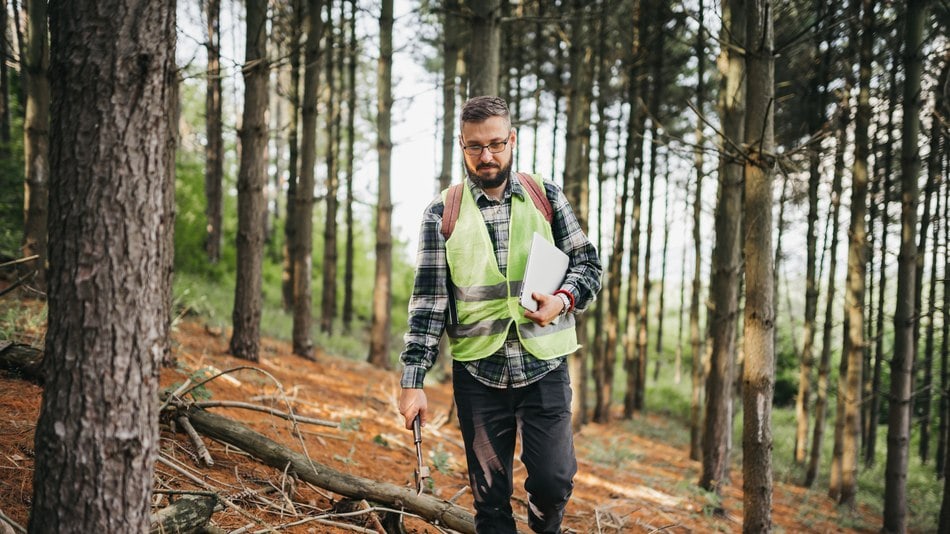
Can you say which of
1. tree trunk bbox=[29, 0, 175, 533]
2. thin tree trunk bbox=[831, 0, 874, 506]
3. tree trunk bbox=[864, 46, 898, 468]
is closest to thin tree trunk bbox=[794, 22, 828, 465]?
thin tree trunk bbox=[831, 0, 874, 506]

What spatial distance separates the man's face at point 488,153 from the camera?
2.76m

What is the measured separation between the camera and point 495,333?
282 centimetres

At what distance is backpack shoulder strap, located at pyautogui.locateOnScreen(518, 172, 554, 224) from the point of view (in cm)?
302

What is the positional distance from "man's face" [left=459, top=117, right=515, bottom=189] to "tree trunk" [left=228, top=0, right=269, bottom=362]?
17.3 ft

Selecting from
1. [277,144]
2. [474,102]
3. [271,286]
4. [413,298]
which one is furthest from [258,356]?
[277,144]

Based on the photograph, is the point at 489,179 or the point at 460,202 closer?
the point at 489,179

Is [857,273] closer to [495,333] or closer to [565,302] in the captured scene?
[565,302]

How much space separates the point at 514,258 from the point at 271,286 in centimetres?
1817

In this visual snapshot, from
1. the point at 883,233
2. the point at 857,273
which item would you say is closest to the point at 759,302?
the point at 857,273

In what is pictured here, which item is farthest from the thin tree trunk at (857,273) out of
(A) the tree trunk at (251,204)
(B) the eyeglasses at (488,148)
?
(A) the tree trunk at (251,204)

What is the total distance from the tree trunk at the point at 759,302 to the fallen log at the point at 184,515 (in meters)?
3.27

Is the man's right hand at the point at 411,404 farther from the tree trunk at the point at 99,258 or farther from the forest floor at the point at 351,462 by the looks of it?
the tree trunk at the point at 99,258

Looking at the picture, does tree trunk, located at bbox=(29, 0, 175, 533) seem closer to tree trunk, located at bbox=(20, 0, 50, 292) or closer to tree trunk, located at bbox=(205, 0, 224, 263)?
tree trunk, located at bbox=(20, 0, 50, 292)

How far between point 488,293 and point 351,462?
92.1 inches
